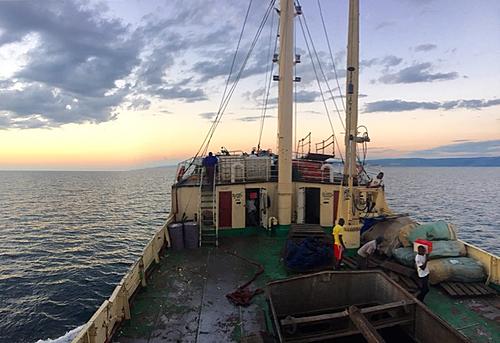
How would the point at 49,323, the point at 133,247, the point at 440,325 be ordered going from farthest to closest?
the point at 133,247 < the point at 49,323 < the point at 440,325

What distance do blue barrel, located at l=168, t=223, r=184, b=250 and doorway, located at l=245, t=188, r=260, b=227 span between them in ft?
12.3

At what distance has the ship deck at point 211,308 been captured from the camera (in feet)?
23.0

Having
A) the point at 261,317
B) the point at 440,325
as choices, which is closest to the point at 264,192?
the point at 261,317

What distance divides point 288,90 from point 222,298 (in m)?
9.22

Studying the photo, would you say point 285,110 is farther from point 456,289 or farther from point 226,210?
point 456,289

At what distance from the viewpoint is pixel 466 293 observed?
861cm

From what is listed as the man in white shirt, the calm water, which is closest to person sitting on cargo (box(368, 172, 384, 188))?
the man in white shirt

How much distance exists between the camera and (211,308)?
8.10 m

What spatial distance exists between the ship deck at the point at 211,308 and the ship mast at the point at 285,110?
3780 millimetres

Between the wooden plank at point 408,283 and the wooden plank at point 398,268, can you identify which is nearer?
the wooden plank at point 408,283

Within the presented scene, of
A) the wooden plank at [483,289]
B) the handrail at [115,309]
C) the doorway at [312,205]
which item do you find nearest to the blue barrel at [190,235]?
the handrail at [115,309]

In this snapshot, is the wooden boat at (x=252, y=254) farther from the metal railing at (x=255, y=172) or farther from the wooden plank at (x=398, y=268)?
the wooden plank at (x=398, y=268)

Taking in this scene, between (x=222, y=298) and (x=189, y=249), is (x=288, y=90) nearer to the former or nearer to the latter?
(x=189, y=249)

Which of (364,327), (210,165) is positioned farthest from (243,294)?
(210,165)
